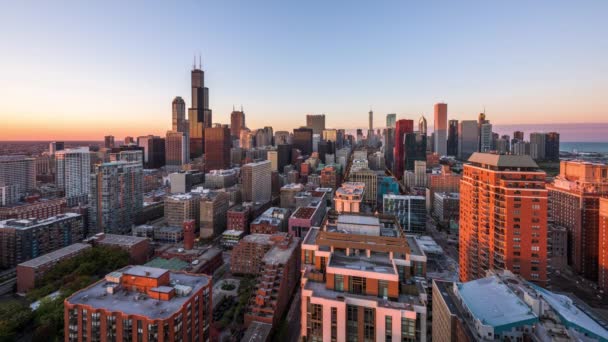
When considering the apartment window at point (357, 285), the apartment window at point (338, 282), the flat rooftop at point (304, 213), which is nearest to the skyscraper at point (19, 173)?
the flat rooftop at point (304, 213)

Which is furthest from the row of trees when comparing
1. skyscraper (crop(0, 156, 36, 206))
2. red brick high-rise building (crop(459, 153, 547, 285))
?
skyscraper (crop(0, 156, 36, 206))

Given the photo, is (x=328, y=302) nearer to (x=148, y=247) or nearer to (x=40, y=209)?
(x=148, y=247)

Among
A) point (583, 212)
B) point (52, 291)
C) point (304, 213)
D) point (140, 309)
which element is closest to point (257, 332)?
point (140, 309)

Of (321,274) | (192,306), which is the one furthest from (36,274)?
(321,274)

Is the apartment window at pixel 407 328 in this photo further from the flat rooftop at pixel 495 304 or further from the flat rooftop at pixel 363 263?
the flat rooftop at pixel 495 304

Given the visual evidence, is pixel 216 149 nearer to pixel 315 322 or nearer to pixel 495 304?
pixel 495 304

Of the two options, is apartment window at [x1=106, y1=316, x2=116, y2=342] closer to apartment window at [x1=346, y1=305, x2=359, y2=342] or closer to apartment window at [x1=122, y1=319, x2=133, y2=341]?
apartment window at [x1=122, y1=319, x2=133, y2=341]

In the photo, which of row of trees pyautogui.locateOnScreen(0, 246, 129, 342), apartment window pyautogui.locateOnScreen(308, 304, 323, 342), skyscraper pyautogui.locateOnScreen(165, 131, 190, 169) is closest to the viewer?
apartment window pyautogui.locateOnScreen(308, 304, 323, 342)
